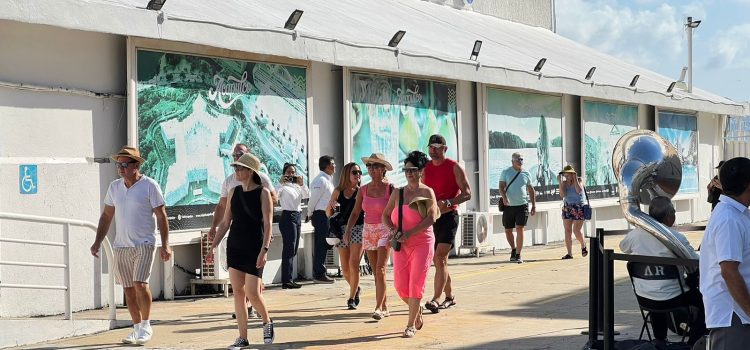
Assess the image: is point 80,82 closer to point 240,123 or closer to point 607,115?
point 240,123

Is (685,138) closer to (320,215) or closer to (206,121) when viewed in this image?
(320,215)

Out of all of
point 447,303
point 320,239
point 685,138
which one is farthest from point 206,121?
point 685,138

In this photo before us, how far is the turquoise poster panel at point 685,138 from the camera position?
1183 inches

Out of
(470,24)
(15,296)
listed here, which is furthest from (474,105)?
(15,296)

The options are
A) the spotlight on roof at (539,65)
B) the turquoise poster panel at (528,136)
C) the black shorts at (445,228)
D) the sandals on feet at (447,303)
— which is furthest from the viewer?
the spotlight on roof at (539,65)

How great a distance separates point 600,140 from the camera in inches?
1047

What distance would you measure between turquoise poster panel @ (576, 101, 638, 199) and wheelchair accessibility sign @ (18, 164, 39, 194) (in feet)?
50.2


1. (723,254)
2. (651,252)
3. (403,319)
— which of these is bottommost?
(403,319)

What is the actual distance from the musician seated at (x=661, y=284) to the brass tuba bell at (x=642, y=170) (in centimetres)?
12

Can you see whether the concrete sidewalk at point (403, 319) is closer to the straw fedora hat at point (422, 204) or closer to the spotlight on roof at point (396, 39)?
the straw fedora hat at point (422, 204)

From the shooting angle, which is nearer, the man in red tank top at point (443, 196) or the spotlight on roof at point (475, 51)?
the man in red tank top at point (443, 196)

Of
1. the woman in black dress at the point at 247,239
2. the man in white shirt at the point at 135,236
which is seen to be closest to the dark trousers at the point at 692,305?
the woman in black dress at the point at 247,239

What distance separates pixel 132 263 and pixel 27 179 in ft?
7.88

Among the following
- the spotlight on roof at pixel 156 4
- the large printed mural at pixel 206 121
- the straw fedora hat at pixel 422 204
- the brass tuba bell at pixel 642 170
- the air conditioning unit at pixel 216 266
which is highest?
the spotlight on roof at pixel 156 4
